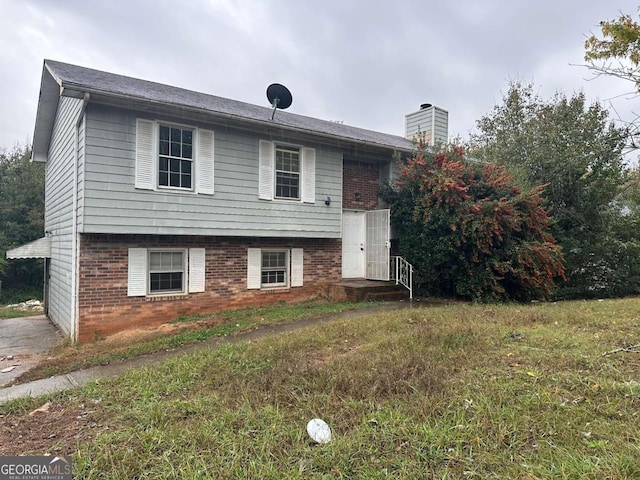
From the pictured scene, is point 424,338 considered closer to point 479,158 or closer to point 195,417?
point 195,417

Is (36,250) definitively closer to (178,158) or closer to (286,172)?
(178,158)

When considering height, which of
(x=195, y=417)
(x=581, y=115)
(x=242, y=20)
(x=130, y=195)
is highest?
(x=242, y=20)

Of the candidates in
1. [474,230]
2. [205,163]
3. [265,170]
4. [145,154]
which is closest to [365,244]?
[474,230]

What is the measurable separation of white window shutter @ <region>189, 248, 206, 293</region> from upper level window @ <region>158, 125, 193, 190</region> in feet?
4.86

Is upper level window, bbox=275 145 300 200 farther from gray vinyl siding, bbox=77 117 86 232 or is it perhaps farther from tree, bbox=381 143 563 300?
gray vinyl siding, bbox=77 117 86 232

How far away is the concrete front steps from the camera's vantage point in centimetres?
984

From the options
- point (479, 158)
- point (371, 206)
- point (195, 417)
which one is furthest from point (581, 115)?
point (195, 417)

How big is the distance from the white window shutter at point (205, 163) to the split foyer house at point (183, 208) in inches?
0.9

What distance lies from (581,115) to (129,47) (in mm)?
16953

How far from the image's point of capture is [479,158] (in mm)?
12219

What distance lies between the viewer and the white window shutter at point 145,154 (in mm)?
7613

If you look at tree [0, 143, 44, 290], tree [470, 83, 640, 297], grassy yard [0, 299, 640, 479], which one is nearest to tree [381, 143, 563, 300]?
tree [470, 83, 640, 297]

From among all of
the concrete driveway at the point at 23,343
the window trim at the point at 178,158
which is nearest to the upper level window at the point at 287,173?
the window trim at the point at 178,158

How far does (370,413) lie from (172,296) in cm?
629
